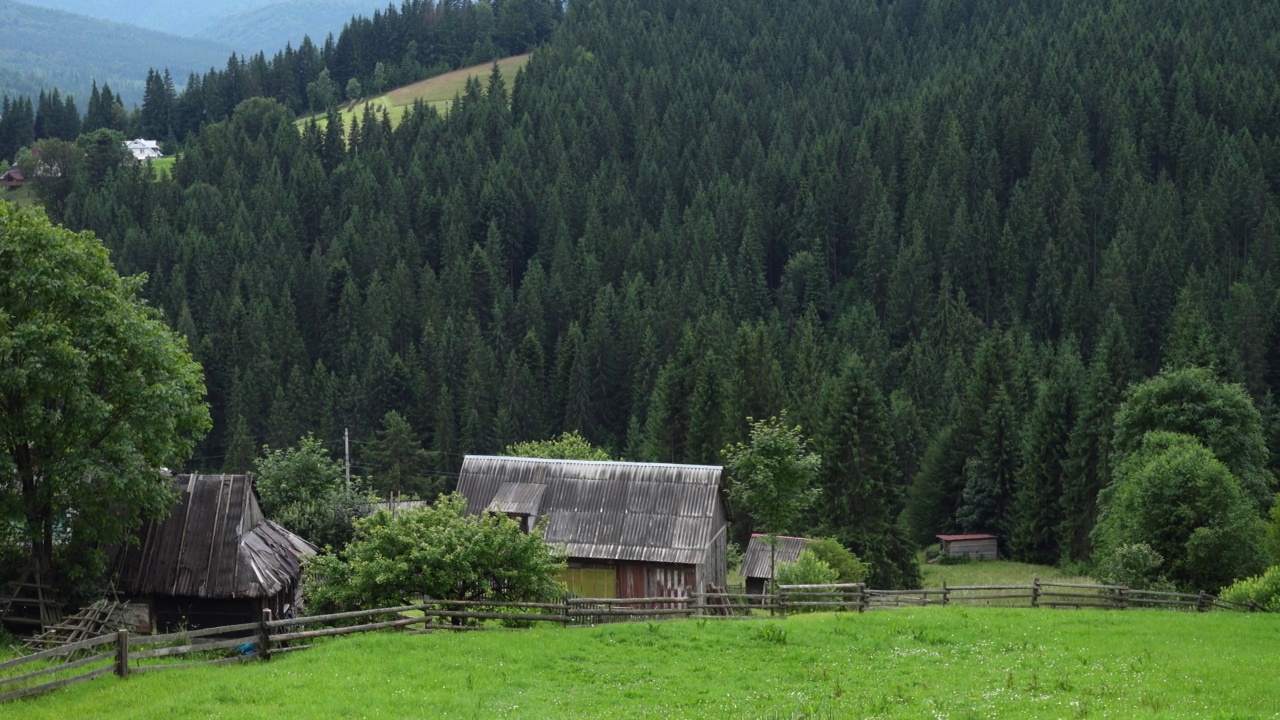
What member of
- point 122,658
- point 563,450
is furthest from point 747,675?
point 563,450

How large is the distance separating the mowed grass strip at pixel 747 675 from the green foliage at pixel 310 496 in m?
19.3

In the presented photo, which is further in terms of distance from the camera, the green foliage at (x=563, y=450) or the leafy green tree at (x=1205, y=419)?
the green foliage at (x=563, y=450)

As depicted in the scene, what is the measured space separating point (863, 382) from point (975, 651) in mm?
53124

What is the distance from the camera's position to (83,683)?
25172 mm

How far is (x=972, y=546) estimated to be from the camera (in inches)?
3440

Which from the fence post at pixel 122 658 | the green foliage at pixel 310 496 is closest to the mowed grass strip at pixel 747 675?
the fence post at pixel 122 658

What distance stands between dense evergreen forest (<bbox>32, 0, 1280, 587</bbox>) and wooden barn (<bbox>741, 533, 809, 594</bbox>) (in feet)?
29.1

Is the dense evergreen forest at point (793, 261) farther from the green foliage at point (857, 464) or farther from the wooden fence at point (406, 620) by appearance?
the wooden fence at point (406, 620)

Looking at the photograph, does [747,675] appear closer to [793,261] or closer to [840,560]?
[840,560]

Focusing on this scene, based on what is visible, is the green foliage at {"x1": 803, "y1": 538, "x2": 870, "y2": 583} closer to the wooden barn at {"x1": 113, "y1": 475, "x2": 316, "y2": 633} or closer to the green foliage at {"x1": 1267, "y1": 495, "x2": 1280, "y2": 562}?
the green foliage at {"x1": 1267, "y1": 495, "x2": 1280, "y2": 562}

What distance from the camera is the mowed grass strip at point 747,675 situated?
75.3ft

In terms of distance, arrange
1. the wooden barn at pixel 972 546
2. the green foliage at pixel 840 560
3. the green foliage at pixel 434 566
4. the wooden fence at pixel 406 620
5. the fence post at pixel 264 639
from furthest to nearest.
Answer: the wooden barn at pixel 972 546 < the green foliage at pixel 840 560 < the green foliage at pixel 434 566 < the fence post at pixel 264 639 < the wooden fence at pixel 406 620

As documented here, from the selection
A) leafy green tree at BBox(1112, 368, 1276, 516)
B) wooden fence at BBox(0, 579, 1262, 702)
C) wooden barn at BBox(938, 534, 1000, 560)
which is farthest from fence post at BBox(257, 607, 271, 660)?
wooden barn at BBox(938, 534, 1000, 560)

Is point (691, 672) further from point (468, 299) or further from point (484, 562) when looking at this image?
point (468, 299)
